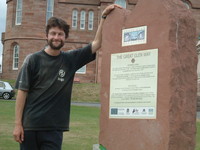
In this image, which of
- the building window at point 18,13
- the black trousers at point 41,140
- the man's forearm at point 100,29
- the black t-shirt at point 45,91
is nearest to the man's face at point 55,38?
the black t-shirt at point 45,91

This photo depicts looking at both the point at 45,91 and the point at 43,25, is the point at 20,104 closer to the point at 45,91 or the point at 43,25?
the point at 45,91

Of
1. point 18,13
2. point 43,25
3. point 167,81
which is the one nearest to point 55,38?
point 167,81

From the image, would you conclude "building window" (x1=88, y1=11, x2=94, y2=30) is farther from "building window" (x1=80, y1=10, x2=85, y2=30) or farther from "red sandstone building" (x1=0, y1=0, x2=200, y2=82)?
"building window" (x1=80, y1=10, x2=85, y2=30)

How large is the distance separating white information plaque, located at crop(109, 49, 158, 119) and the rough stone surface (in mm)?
60

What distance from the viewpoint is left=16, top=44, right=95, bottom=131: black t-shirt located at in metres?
4.02

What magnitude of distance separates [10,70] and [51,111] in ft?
108

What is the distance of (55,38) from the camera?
160 inches

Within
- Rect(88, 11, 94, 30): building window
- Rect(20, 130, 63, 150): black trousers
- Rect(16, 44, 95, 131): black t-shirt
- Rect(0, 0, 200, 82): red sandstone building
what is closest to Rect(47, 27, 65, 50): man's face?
Rect(16, 44, 95, 131): black t-shirt

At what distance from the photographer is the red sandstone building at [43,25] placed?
116ft

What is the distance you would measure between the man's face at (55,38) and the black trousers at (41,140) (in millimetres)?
909

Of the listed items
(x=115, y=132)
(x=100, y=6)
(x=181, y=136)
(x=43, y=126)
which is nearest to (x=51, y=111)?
(x=43, y=126)

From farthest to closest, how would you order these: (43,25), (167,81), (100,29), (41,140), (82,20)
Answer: (82,20) < (43,25) < (100,29) < (41,140) < (167,81)

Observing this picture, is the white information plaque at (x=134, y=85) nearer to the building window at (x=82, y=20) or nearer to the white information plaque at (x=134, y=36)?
the white information plaque at (x=134, y=36)

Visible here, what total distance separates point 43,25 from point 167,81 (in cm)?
3271
